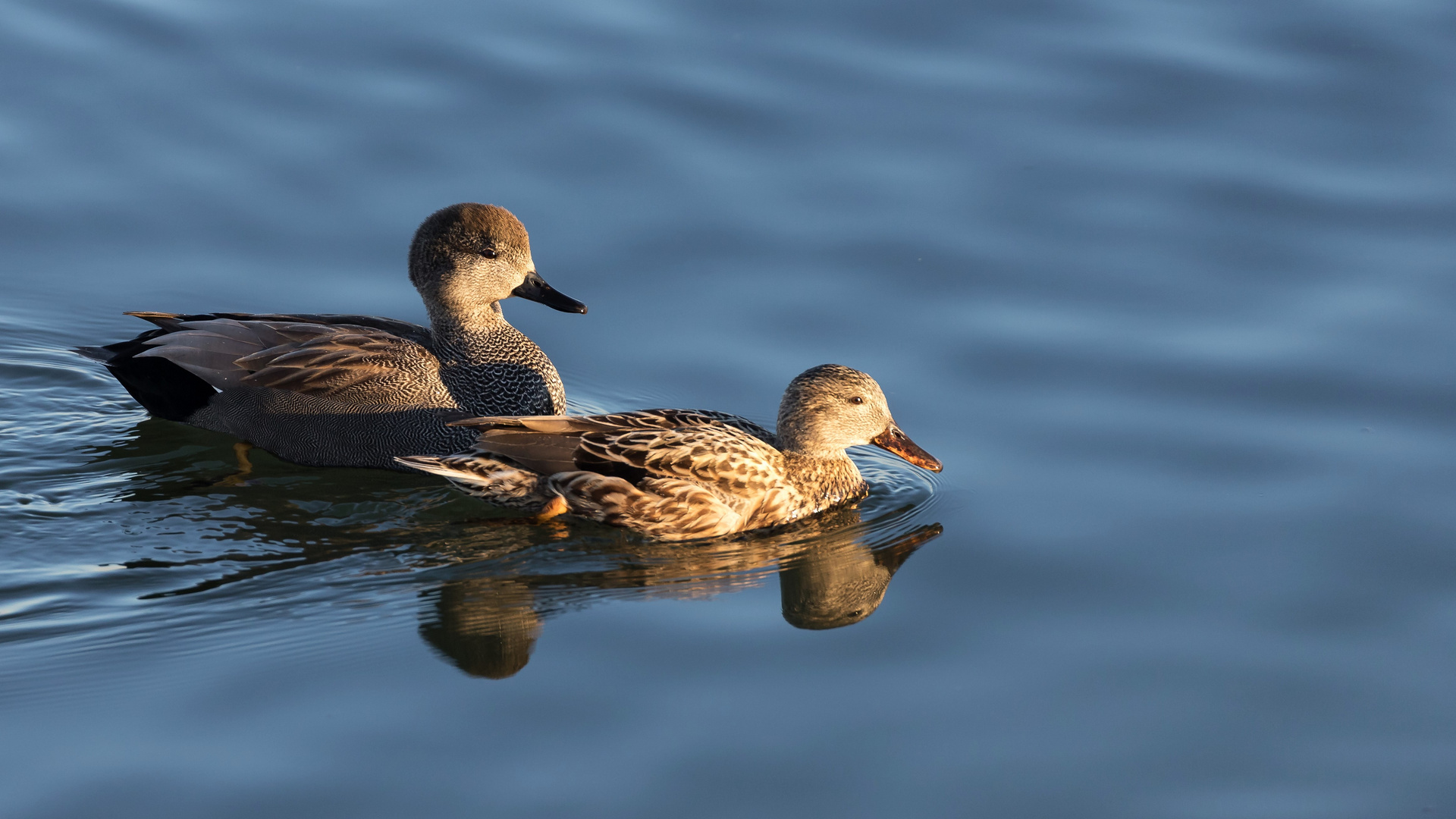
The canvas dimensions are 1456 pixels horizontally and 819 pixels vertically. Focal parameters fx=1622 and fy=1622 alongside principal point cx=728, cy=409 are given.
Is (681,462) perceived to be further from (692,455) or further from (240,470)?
(240,470)

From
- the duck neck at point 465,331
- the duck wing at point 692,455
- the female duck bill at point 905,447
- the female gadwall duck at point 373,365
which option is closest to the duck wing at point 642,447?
the duck wing at point 692,455

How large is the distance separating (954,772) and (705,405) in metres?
3.59

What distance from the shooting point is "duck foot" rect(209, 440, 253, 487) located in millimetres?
8297

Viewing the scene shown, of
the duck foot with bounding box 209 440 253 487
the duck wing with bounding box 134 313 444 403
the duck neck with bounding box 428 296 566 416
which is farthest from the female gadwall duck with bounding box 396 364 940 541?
the duck foot with bounding box 209 440 253 487

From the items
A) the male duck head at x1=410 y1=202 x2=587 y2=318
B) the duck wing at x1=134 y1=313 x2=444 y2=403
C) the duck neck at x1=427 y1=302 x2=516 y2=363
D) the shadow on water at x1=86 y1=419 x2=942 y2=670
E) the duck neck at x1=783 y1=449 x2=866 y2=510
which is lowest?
the shadow on water at x1=86 y1=419 x2=942 y2=670

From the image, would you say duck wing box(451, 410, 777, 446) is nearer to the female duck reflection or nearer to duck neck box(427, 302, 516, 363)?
the female duck reflection

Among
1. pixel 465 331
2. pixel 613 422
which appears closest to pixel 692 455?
pixel 613 422

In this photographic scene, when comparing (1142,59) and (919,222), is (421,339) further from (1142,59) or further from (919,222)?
(1142,59)

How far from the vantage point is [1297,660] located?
6340mm

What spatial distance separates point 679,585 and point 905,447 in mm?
1566

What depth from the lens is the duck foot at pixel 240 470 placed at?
327 inches

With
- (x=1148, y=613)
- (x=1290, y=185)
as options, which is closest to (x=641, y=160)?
(x=1290, y=185)

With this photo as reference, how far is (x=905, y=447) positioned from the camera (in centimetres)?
801

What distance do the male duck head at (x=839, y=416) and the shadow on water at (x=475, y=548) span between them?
0.98 feet
